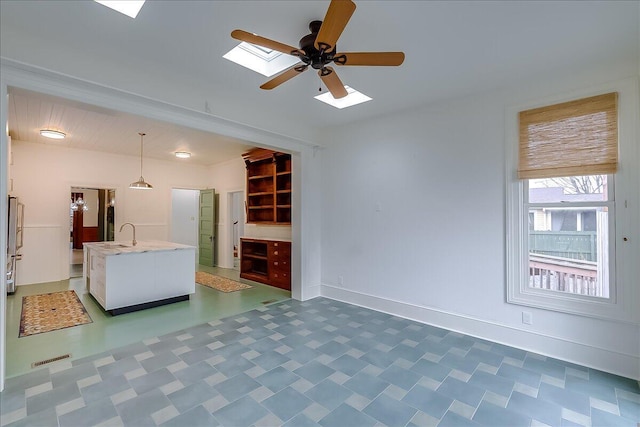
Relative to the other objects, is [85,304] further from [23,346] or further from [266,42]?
[266,42]

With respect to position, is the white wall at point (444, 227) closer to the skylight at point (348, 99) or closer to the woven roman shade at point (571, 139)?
the woven roman shade at point (571, 139)

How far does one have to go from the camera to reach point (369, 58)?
6.88 feet

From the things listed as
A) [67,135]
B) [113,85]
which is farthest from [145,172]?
[113,85]

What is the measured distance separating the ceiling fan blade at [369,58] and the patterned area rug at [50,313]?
4.26 meters

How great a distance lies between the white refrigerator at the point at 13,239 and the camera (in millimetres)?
4492

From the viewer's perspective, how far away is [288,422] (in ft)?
6.36

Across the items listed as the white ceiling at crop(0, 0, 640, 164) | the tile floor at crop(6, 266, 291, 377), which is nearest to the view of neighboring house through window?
the white ceiling at crop(0, 0, 640, 164)

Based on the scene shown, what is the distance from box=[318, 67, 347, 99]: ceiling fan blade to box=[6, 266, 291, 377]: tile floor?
3.17 meters

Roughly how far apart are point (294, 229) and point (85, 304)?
334 cm

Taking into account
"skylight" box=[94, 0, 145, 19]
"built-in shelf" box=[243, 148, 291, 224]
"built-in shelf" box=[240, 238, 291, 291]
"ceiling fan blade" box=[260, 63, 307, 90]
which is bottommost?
"built-in shelf" box=[240, 238, 291, 291]

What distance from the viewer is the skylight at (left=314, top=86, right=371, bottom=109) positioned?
11.9 feet

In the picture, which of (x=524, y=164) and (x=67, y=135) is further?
(x=67, y=135)

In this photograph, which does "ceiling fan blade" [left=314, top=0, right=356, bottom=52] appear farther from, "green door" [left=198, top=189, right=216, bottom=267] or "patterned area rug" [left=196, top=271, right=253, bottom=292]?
"green door" [left=198, top=189, right=216, bottom=267]

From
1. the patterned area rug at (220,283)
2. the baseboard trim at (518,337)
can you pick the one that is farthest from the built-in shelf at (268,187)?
the baseboard trim at (518,337)
